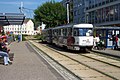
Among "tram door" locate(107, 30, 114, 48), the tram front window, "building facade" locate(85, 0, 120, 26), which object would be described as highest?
"building facade" locate(85, 0, 120, 26)

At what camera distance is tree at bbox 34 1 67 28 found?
83000 millimetres

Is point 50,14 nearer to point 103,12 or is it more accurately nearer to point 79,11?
point 79,11

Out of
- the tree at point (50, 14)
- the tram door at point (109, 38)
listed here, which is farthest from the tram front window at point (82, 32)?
the tree at point (50, 14)

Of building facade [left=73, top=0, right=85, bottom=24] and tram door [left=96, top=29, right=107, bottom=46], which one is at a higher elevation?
building facade [left=73, top=0, right=85, bottom=24]

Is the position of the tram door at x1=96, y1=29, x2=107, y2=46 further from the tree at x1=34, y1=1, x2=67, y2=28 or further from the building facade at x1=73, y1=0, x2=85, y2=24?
the building facade at x1=73, y1=0, x2=85, y2=24

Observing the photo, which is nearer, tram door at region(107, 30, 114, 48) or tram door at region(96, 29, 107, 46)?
tram door at region(107, 30, 114, 48)

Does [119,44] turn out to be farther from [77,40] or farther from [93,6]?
[93,6]

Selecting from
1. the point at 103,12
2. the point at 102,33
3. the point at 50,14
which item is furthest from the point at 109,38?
the point at 50,14

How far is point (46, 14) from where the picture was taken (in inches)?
3354

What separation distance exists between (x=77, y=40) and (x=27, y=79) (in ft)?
56.7

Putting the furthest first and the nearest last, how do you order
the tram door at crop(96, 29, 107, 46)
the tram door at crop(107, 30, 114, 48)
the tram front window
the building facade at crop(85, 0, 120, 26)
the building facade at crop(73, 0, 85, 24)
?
the building facade at crop(73, 0, 85, 24) → the building facade at crop(85, 0, 120, 26) → the tram door at crop(96, 29, 107, 46) → the tram door at crop(107, 30, 114, 48) → the tram front window

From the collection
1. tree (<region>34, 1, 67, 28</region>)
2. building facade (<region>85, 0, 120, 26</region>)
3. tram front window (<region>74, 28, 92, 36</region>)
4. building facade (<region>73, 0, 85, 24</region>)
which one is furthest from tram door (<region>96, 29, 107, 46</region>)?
building facade (<region>73, 0, 85, 24</region>)

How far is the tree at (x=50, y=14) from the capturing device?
83.0 meters

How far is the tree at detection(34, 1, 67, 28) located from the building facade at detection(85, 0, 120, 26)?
10713 millimetres
